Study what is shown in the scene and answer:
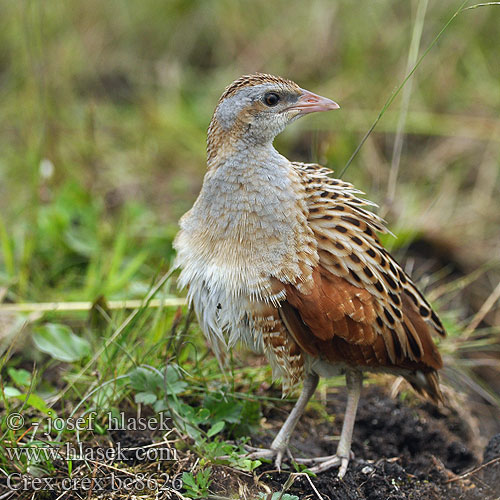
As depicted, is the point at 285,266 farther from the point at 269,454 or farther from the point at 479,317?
the point at 479,317

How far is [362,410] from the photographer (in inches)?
150

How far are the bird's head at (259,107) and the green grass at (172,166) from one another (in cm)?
75

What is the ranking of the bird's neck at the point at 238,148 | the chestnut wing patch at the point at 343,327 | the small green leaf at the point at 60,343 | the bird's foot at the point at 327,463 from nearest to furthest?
the chestnut wing patch at the point at 343,327
the bird's neck at the point at 238,148
the bird's foot at the point at 327,463
the small green leaf at the point at 60,343

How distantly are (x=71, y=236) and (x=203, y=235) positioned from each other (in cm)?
203

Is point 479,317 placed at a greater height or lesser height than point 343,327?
lesser

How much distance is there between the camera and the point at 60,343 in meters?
3.70

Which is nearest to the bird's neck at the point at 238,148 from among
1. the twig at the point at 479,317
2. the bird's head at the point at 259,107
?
the bird's head at the point at 259,107

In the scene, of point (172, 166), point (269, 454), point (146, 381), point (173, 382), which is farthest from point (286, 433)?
point (172, 166)

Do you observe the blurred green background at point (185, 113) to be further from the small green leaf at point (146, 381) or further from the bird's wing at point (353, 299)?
the bird's wing at point (353, 299)

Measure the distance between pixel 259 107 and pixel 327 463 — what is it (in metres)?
1.59

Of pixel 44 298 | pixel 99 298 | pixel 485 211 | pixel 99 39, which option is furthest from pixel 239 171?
pixel 99 39

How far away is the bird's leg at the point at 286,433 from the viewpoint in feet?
10.3

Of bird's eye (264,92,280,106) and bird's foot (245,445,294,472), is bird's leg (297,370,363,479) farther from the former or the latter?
bird's eye (264,92,280,106)

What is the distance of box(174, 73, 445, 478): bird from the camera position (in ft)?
9.58
